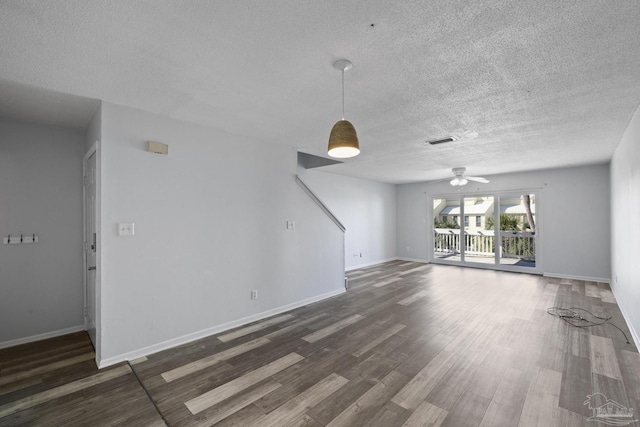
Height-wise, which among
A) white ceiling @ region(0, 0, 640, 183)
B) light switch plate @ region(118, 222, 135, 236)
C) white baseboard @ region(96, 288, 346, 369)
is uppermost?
white ceiling @ region(0, 0, 640, 183)

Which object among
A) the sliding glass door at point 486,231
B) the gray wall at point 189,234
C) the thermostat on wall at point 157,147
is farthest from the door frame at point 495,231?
the thermostat on wall at point 157,147

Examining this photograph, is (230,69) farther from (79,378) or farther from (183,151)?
(79,378)

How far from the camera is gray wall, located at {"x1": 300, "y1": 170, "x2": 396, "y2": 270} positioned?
7.23 metres

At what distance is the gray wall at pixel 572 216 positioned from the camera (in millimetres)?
6098

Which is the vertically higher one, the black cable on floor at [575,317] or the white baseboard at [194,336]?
the white baseboard at [194,336]

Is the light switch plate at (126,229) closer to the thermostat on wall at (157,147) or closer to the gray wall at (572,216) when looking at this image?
the thermostat on wall at (157,147)

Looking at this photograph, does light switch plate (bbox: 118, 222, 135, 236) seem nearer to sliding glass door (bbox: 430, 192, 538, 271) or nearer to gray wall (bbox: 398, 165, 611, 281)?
sliding glass door (bbox: 430, 192, 538, 271)

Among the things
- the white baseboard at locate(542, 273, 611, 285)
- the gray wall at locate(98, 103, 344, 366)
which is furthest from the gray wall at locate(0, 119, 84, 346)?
the white baseboard at locate(542, 273, 611, 285)

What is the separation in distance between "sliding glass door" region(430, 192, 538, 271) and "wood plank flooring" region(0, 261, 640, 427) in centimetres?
333

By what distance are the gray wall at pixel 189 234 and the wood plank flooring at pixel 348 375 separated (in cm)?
34

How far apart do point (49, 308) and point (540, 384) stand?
17.8 ft

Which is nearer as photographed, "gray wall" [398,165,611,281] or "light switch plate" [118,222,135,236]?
"light switch plate" [118,222,135,236]

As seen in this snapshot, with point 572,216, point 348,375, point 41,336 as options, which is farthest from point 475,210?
point 41,336

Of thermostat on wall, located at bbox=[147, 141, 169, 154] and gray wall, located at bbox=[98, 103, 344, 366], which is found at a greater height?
thermostat on wall, located at bbox=[147, 141, 169, 154]
